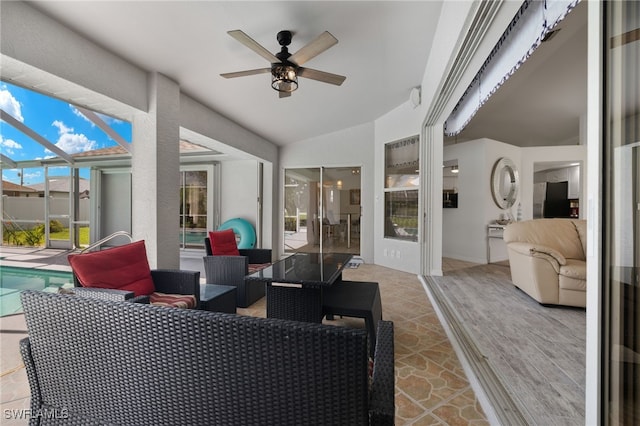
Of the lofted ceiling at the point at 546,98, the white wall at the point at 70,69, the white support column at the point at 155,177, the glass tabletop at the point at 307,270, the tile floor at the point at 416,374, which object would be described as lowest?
the tile floor at the point at 416,374

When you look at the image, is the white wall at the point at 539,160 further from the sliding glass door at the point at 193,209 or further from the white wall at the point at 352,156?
the sliding glass door at the point at 193,209

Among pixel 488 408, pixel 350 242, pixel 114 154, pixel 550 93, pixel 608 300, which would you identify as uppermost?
pixel 550 93

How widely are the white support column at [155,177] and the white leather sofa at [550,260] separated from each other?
13.4 ft

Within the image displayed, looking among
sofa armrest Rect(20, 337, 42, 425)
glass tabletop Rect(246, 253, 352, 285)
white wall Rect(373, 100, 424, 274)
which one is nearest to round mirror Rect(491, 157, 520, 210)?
white wall Rect(373, 100, 424, 274)

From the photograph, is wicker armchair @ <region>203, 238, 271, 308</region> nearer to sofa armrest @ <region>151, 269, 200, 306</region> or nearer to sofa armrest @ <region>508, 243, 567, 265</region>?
sofa armrest @ <region>151, 269, 200, 306</region>

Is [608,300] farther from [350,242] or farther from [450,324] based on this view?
[350,242]

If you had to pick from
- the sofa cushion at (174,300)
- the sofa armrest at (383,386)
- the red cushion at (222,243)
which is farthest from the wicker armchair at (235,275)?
the sofa armrest at (383,386)

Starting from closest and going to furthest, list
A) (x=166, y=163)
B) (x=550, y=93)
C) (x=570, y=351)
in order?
1. (x=570, y=351)
2. (x=166, y=163)
3. (x=550, y=93)

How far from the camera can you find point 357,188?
239 inches

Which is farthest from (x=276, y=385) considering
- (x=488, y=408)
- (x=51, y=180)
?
(x=51, y=180)

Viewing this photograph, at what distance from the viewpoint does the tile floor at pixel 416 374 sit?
5.03ft

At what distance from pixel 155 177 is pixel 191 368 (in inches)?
105

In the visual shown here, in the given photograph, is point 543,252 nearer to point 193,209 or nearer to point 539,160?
point 539,160

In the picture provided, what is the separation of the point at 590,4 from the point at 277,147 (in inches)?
232
